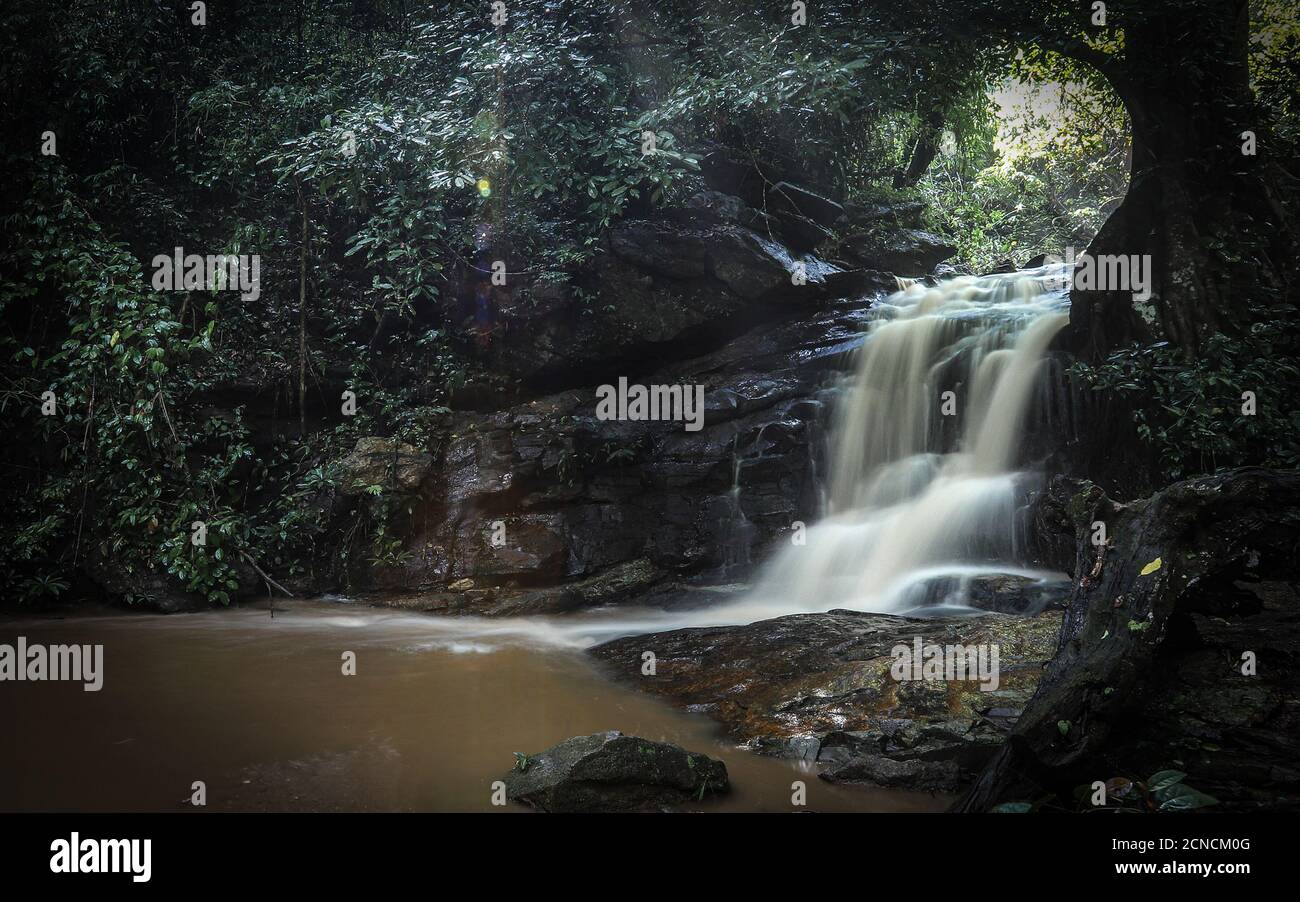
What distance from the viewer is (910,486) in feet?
31.1

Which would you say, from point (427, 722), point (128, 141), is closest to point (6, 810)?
point (427, 722)

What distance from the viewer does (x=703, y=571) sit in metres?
9.46

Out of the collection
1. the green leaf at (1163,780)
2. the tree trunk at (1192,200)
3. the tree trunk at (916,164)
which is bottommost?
the green leaf at (1163,780)

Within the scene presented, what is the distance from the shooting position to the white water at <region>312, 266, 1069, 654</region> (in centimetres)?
789

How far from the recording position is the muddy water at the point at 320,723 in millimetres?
3602

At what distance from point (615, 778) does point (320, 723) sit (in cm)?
214

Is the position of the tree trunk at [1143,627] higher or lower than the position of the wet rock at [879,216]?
lower

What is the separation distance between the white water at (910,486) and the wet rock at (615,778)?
11.3 feet

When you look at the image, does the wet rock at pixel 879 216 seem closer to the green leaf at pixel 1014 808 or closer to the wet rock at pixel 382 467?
the wet rock at pixel 382 467

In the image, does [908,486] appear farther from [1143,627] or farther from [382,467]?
[382,467]

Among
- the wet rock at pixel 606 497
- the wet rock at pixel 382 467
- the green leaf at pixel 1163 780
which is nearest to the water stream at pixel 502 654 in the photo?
the wet rock at pixel 606 497

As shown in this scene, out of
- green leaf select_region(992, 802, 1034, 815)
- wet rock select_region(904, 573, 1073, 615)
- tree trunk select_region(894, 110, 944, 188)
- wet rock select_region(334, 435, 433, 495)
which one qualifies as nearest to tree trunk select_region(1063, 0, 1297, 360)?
wet rock select_region(904, 573, 1073, 615)
